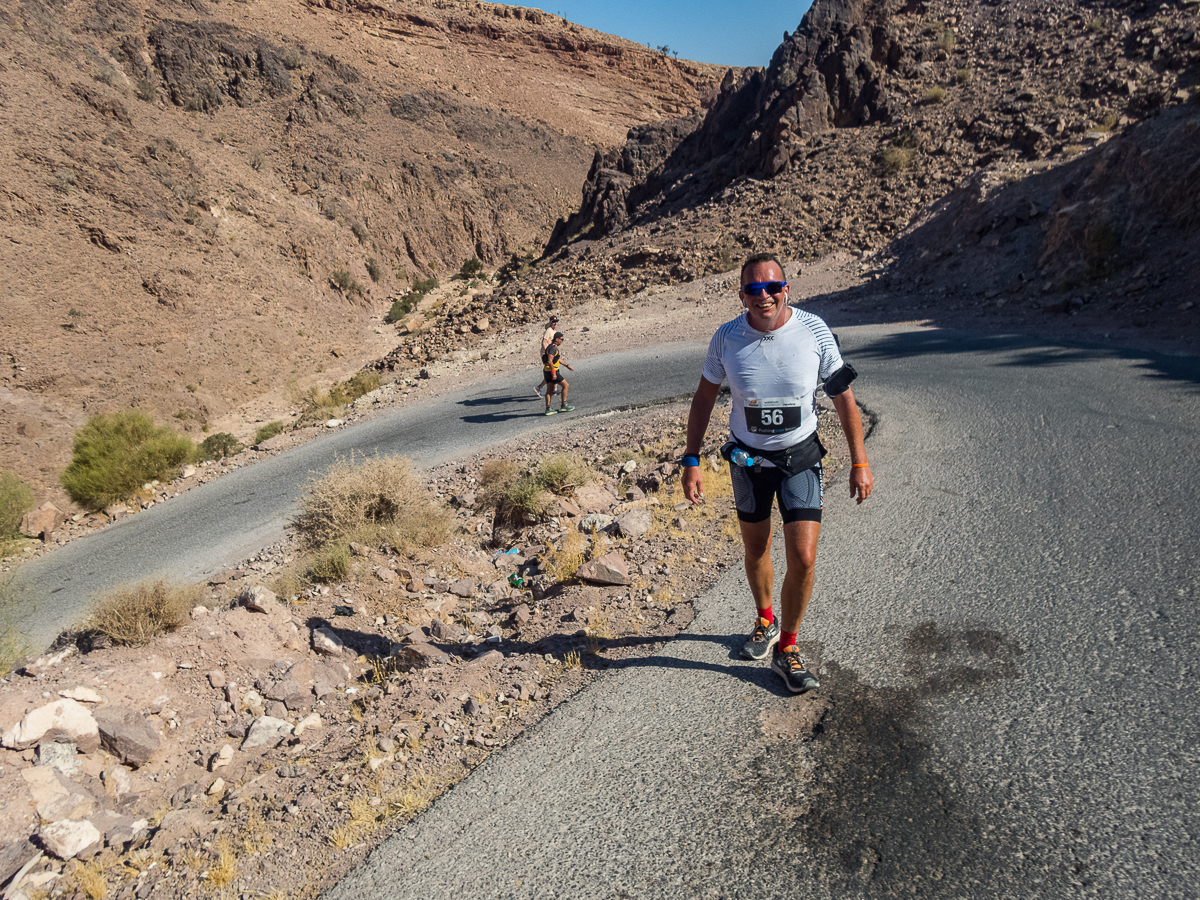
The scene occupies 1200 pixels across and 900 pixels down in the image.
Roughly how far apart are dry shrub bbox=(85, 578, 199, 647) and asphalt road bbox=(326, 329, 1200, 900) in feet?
11.1

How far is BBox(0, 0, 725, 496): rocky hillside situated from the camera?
20.4 m

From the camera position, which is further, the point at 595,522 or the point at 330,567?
the point at 595,522

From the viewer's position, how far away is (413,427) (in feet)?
41.4

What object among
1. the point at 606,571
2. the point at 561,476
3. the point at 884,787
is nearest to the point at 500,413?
the point at 561,476

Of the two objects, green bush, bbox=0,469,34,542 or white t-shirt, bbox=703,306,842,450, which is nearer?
white t-shirt, bbox=703,306,842,450

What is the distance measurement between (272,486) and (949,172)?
2082 centimetres

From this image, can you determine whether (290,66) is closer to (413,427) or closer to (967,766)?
(413,427)

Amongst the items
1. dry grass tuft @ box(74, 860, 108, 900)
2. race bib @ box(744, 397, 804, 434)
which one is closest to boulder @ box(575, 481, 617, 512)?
race bib @ box(744, 397, 804, 434)

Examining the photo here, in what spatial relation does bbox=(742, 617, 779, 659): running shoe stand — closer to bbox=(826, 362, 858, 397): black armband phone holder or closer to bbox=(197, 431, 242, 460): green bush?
bbox=(826, 362, 858, 397): black armband phone holder

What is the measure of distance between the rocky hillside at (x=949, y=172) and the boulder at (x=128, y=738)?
12.6m

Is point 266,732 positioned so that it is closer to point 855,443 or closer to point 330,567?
point 330,567

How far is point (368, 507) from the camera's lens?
7133mm

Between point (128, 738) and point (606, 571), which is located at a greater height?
point (606, 571)

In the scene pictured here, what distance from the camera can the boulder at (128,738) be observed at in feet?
12.2
